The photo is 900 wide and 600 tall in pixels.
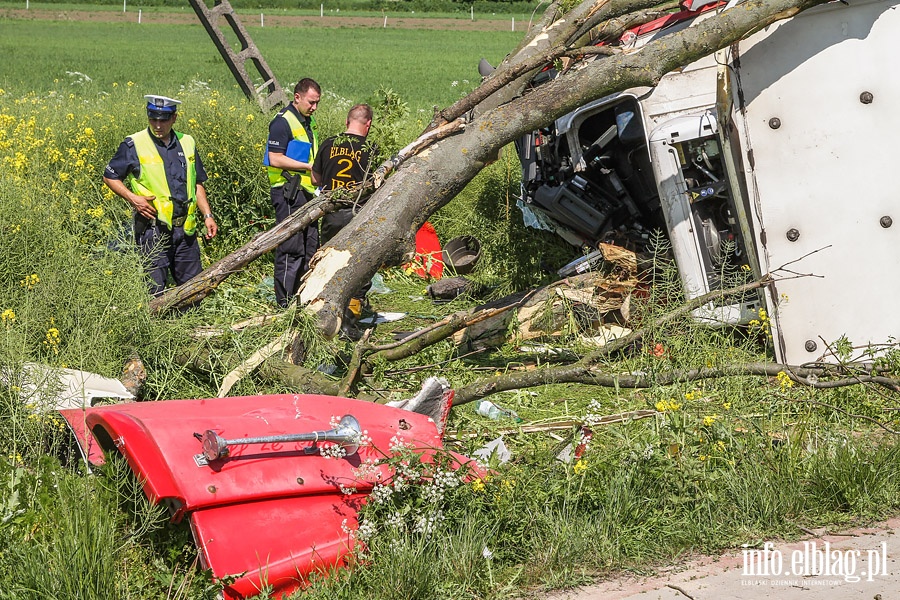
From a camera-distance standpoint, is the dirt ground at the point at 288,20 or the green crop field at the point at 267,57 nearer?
the green crop field at the point at 267,57

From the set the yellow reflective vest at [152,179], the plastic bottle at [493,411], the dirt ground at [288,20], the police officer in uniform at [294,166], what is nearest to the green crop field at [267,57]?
the dirt ground at [288,20]

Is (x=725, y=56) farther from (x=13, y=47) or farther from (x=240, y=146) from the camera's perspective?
(x=13, y=47)

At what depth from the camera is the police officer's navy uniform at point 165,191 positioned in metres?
7.21

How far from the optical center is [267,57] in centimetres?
3816

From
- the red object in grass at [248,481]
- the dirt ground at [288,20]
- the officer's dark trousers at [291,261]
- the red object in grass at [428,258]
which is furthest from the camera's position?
the dirt ground at [288,20]

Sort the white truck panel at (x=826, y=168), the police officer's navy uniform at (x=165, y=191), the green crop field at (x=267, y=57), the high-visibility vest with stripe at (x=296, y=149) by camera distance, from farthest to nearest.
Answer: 1. the green crop field at (x=267, y=57)
2. the high-visibility vest with stripe at (x=296, y=149)
3. the police officer's navy uniform at (x=165, y=191)
4. the white truck panel at (x=826, y=168)

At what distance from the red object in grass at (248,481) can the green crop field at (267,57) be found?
53.4 ft

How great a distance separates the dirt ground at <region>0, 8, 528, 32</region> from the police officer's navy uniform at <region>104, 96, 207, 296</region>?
1908 inches

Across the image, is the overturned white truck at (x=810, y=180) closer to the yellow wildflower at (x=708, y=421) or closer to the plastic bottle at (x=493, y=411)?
the plastic bottle at (x=493, y=411)

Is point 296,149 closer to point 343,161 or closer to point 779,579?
point 343,161

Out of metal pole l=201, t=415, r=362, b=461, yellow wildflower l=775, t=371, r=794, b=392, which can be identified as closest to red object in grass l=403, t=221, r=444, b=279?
yellow wildflower l=775, t=371, r=794, b=392

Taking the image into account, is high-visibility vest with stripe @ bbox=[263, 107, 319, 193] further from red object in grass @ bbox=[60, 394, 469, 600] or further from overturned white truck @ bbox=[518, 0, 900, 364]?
red object in grass @ bbox=[60, 394, 469, 600]

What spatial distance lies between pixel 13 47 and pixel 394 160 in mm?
35344

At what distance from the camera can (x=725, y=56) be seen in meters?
6.43
